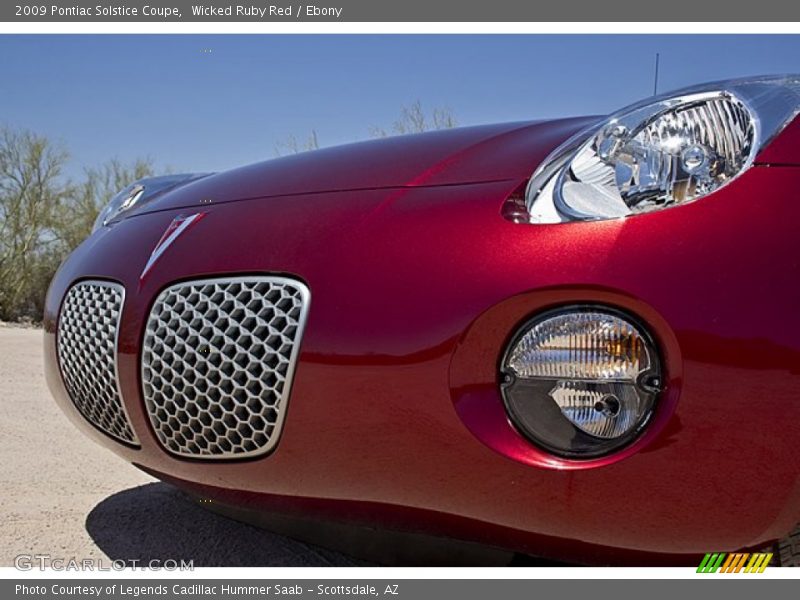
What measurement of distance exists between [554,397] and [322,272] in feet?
1.51

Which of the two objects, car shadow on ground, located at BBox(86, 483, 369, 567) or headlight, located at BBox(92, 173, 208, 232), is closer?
car shadow on ground, located at BBox(86, 483, 369, 567)

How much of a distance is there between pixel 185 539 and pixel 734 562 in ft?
4.36

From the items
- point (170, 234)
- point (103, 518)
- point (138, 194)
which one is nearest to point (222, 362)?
point (170, 234)

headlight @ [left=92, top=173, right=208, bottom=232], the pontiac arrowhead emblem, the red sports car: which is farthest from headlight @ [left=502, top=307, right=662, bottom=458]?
headlight @ [left=92, top=173, right=208, bottom=232]

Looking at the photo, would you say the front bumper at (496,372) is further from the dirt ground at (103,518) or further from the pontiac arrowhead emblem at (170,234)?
the dirt ground at (103,518)

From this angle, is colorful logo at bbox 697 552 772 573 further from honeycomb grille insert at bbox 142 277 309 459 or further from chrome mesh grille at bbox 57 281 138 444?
chrome mesh grille at bbox 57 281 138 444

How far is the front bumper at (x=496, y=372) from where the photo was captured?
1.14 meters

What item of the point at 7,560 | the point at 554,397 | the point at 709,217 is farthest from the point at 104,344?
the point at 709,217

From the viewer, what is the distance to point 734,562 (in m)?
1.25

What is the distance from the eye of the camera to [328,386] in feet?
4.33

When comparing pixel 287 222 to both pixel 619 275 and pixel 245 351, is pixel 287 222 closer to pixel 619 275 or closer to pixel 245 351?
pixel 245 351

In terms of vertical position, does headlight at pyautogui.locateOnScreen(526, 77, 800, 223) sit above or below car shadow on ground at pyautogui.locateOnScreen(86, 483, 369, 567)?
above

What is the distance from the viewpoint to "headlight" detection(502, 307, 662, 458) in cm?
120

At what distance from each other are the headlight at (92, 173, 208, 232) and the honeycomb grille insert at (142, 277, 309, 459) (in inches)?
37.9
